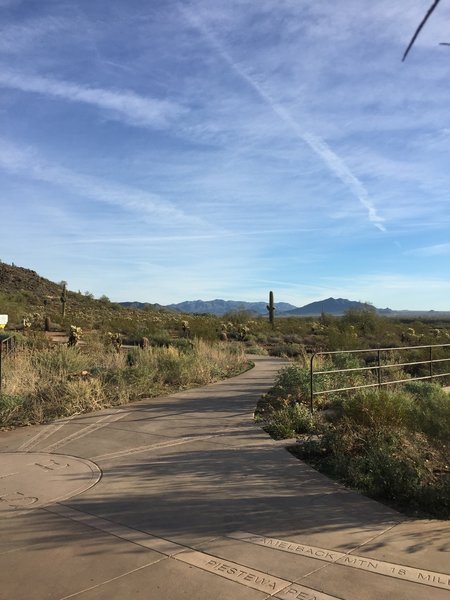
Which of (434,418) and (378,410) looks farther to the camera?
(378,410)

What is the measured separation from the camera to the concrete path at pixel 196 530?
404 cm

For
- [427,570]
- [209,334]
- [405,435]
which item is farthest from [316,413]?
[209,334]

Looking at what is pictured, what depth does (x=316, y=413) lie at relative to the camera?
977 cm

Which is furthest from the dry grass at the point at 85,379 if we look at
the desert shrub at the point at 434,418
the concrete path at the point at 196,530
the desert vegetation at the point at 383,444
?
the desert shrub at the point at 434,418

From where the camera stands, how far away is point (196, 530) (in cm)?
502

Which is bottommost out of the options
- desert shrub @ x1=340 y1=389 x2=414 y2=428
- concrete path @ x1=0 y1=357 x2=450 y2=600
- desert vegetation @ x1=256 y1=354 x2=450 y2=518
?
concrete path @ x1=0 y1=357 x2=450 y2=600

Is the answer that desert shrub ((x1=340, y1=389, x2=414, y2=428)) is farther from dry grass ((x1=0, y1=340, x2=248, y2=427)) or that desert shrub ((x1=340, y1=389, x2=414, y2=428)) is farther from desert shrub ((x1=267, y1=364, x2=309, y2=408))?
dry grass ((x1=0, y1=340, x2=248, y2=427))

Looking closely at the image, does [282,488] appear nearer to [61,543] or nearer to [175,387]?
[61,543]

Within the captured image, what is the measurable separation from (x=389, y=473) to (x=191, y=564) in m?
2.50

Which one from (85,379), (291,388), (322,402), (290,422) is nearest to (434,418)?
(290,422)

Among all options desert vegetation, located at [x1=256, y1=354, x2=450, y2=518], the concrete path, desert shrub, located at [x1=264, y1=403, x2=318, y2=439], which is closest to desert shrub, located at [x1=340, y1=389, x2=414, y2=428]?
desert vegetation, located at [x1=256, y1=354, x2=450, y2=518]

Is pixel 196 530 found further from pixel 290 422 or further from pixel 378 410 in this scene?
pixel 290 422

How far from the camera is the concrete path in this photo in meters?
4.04

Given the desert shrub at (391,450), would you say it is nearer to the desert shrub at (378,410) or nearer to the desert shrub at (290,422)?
the desert shrub at (378,410)
